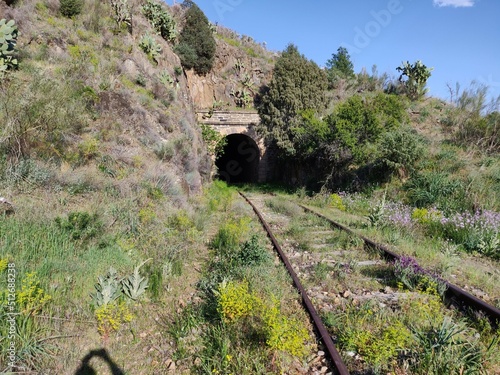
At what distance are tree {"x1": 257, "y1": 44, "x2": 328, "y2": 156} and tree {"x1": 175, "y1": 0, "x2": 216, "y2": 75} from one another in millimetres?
5506

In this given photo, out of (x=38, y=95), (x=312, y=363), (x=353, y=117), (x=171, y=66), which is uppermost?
(x=171, y=66)

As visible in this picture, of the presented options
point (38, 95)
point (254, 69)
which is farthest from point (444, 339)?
point (254, 69)

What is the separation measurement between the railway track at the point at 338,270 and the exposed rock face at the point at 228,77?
17130mm

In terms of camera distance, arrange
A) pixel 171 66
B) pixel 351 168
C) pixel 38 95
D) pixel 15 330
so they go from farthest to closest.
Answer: pixel 171 66 → pixel 351 168 → pixel 38 95 → pixel 15 330

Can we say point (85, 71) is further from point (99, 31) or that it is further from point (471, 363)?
point (471, 363)

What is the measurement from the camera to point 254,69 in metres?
25.2

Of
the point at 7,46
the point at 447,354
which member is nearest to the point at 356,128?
the point at 447,354

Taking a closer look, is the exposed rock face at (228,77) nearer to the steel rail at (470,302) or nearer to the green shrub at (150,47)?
the green shrub at (150,47)

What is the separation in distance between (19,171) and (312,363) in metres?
5.67

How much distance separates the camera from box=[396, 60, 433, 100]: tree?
22000 mm

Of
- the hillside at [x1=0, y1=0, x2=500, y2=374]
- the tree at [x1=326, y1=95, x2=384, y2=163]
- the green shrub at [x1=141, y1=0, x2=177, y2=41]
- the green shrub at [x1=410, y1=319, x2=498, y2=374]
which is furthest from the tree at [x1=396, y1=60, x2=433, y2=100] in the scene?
the green shrub at [x1=410, y1=319, x2=498, y2=374]

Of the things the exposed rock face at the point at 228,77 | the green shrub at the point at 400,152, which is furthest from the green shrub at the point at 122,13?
the green shrub at the point at 400,152

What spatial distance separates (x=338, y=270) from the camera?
197 inches

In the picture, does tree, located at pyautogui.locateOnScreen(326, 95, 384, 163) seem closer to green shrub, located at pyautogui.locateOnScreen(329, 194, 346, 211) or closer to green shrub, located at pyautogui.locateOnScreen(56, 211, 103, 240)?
green shrub, located at pyautogui.locateOnScreen(329, 194, 346, 211)
